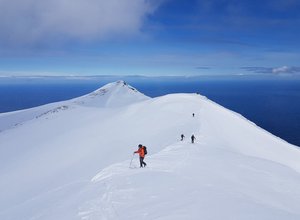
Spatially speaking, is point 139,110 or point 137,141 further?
point 139,110

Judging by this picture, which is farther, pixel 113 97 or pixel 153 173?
pixel 113 97

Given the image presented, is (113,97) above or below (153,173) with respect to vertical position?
below

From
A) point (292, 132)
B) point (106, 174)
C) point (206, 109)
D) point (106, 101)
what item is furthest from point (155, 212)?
point (106, 101)

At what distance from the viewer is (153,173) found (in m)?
17.7

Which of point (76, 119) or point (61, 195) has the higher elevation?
point (61, 195)

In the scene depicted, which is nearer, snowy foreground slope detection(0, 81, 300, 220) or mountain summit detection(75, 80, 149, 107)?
snowy foreground slope detection(0, 81, 300, 220)

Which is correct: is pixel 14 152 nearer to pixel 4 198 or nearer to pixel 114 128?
pixel 114 128

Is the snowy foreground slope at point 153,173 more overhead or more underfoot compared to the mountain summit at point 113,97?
more overhead

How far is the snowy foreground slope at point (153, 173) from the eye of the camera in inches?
480

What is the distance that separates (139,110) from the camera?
236ft

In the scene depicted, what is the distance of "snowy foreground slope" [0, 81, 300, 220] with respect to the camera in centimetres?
1220

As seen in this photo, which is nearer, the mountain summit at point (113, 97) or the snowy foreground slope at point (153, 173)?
the snowy foreground slope at point (153, 173)

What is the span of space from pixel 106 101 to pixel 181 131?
10341 cm

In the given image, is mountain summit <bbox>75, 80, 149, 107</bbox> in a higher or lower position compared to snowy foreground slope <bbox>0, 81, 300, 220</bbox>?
lower
